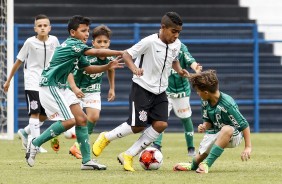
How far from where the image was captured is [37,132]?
1398cm

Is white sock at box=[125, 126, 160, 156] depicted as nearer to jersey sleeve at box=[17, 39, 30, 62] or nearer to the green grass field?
the green grass field

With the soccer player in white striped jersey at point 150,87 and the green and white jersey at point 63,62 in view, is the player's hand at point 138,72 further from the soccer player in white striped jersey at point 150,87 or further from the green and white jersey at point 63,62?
the green and white jersey at point 63,62

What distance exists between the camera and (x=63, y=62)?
35.3ft

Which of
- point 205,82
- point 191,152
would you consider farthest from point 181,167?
point 191,152

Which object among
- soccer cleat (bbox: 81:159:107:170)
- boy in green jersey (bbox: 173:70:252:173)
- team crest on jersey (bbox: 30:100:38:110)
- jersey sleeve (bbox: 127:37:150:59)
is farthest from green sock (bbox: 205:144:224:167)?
team crest on jersey (bbox: 30:100:38:110)

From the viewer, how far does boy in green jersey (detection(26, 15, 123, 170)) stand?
35.2 feet

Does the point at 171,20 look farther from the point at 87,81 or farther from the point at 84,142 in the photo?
the point at 87,81

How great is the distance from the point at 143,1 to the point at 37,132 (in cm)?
1081

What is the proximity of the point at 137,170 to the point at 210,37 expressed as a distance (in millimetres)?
11421

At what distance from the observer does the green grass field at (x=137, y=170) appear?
935 cm

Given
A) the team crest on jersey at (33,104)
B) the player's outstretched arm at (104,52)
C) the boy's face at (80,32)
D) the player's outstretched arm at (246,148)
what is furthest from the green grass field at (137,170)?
the boy's face at (80,32)

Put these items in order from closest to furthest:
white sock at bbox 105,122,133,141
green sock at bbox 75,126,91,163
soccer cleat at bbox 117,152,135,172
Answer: soccer cleat at bbox 117,152,135,172 < green sock at bbox 75,126,91,163 < white sock at bbox 105,122,133,141

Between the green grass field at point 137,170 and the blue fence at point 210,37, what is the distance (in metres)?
6.57

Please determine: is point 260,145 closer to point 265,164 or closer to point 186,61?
point 186,61
